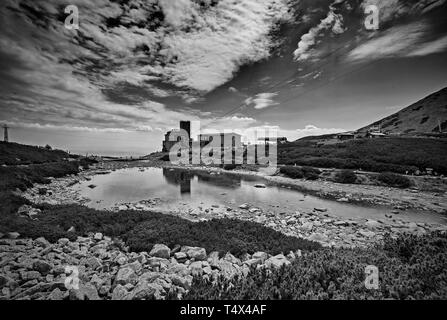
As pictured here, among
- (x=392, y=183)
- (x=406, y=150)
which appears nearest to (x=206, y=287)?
(x=392, y=183)

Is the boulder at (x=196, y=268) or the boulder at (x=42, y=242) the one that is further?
the boulder at (x=42, y=242)

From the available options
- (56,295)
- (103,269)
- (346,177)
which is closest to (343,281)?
(56,295)

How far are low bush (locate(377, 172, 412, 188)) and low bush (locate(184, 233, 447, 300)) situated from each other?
817 inches

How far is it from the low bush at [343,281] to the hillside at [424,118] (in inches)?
3218

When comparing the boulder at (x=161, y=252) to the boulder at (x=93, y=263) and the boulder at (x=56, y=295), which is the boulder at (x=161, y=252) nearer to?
the boulder at (x=93, y=263)

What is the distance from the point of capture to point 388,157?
3058 cm

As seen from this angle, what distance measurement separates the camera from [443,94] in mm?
80125

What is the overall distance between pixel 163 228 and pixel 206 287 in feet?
14.4

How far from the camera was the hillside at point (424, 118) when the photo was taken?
226ft

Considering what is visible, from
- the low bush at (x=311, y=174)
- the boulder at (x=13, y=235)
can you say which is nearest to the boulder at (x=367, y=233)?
the boulder at (x=13, y=235)

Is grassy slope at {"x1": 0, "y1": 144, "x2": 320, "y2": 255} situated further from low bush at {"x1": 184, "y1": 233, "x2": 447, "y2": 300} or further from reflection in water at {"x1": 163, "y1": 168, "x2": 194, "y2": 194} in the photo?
reflection in water at {"x1": 163, "y1": 168, "x2": 194, "y2": 194}

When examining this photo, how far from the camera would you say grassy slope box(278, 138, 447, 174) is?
86.5 feet

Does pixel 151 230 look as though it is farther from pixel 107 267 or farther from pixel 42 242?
pixel 42 242
